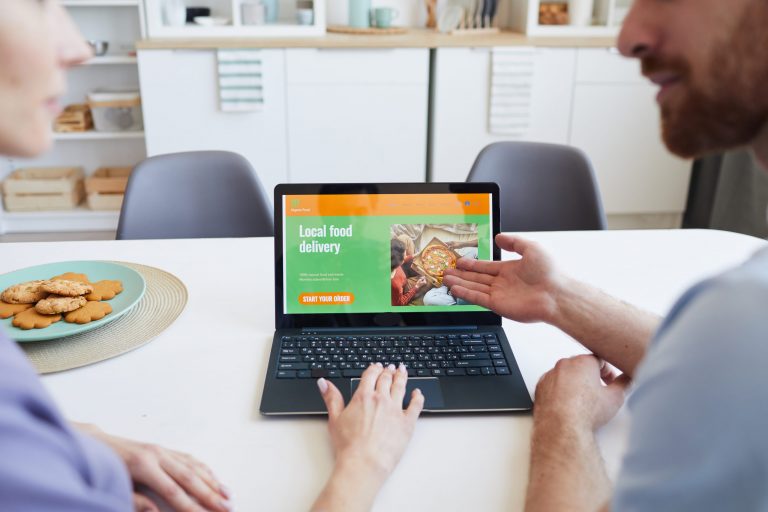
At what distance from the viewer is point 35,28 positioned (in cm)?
61

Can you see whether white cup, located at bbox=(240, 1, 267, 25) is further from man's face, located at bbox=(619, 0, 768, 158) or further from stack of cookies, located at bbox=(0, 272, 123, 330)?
man's face, located at bbox=(619, 0, 768, 158)

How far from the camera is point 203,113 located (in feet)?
11.0

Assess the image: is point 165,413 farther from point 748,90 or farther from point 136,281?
point 748,90

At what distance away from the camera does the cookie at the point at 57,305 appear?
1.18 m

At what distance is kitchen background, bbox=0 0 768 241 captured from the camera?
10.8 feet

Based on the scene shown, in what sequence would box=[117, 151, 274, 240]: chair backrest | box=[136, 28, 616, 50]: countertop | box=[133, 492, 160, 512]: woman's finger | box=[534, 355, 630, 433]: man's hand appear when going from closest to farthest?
box=[133, 492, 160, 512]: woman's finger < box=[534, 355, 630, 433]: man's hand < box=[117, 151, 274, 240]: chair backrest < box=[136, 28, 616, 50]: countertop

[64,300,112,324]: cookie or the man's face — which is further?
[64,300,112,324]: cookie

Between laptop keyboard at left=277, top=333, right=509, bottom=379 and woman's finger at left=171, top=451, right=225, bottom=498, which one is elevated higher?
laptop keyboard at left=277, top=333, right=509, bottom=379

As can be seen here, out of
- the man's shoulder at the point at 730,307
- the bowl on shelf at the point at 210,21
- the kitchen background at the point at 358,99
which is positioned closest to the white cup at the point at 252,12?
the kitchen background at the point at 358,99

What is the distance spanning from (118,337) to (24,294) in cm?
18

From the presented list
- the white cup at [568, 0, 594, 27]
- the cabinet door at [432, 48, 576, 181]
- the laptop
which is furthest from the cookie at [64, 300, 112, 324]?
the white cup at [568, 0, 594, 27]

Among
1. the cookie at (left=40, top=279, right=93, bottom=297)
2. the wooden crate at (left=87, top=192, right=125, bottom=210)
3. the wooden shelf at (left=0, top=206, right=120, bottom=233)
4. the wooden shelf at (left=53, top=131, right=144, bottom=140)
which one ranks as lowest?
the wooden shelf at (left=0, top=206, right=120, bottom=233)

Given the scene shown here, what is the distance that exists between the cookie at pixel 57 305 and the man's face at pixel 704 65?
93 cm

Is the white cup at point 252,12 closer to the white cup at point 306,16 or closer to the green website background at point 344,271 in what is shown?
the white cup at point 306,16
